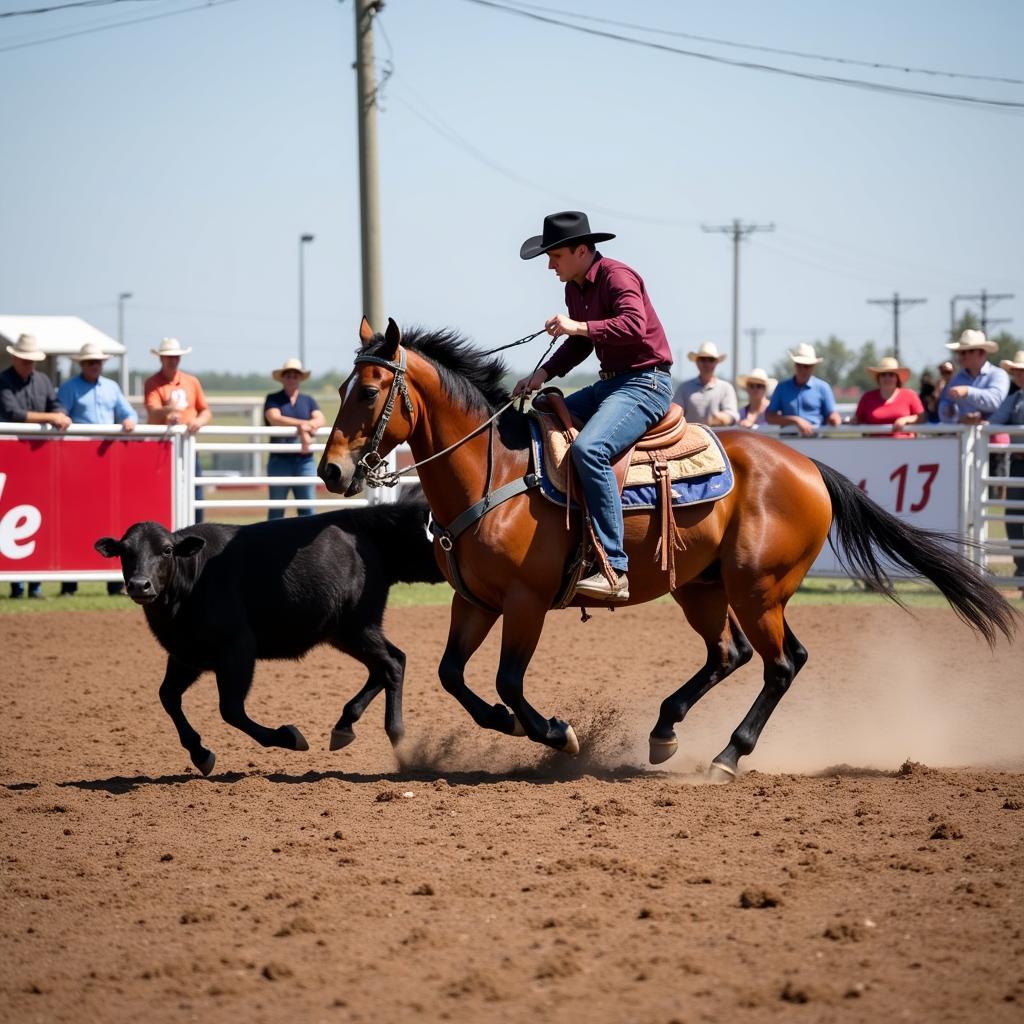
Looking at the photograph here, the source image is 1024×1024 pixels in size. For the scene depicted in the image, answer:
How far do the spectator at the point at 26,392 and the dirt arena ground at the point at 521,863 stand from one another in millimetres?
4309

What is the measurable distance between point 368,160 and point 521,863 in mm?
11781

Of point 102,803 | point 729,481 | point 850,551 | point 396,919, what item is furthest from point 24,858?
point 850,551

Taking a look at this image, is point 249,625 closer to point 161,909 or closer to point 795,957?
point 161,909

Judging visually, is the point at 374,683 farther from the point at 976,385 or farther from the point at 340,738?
the point at 976,385

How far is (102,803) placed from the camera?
5.93 m

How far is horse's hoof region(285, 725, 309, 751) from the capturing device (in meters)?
6.45

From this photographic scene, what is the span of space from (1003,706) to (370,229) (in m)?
9.44

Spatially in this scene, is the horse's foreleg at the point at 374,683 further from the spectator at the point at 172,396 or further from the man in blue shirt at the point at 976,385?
the man in blue shirt at the point at 976,385

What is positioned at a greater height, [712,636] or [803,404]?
[803,404]

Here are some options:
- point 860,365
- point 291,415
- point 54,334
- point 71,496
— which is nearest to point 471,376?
point 71,496

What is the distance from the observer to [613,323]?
613 centimetres

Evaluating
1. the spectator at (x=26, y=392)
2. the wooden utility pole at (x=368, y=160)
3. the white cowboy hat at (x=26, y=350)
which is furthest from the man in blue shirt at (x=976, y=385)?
the white cowboy hat at (x=26, y=350)

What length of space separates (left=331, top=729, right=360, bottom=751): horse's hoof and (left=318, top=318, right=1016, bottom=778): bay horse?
864 mm

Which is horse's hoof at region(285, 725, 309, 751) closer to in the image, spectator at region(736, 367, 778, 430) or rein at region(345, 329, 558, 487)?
rein at region(345, 329, 558, 487)
